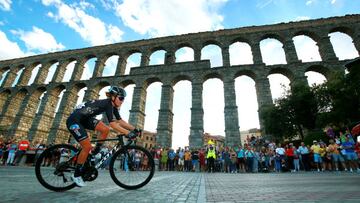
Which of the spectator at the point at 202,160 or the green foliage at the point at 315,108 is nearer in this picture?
the spectator at the point at 202,160

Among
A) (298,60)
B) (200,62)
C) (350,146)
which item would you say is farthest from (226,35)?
(350,146)

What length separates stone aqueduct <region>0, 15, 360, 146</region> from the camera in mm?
24562

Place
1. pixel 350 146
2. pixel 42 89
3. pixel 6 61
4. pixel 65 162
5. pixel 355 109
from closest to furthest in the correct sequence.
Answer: pixel 65 162 < pixel 350 146 < pixel 355 109 < pixel 42 89 < pixel 6 61

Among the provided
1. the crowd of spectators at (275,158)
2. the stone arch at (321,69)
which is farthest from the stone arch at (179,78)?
the stone arch at (321,69)

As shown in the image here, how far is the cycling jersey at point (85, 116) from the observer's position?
3.67m

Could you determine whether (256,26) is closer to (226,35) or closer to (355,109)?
(226,35)

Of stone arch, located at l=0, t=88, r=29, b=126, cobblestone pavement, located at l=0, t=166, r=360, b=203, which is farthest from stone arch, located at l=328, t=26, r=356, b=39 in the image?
stone arch, located at l=0, t=88, r=29, b=126

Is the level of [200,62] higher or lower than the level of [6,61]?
lower

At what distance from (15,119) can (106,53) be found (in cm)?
1517

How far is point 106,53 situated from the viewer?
Answer: 110 feet

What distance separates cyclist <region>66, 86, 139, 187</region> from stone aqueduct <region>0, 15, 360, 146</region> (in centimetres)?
1914

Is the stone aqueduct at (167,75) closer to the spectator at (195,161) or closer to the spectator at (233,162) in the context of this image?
the spectator at (195,161)

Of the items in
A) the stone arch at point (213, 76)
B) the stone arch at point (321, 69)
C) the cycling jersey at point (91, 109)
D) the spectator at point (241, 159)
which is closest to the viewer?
the cycling jersey at point (91, 109)

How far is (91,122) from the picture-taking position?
3.88 m
